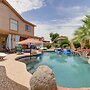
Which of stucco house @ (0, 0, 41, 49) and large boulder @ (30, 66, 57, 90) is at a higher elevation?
stucco house @ (0, 0, 41, 49)

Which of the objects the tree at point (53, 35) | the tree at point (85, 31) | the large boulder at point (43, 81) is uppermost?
the tree at point (53, 35)

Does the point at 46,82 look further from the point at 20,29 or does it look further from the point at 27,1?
the point at 20,29

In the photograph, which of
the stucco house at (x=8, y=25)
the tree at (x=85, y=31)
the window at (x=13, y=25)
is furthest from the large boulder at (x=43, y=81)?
the window at (x=13, y=25)

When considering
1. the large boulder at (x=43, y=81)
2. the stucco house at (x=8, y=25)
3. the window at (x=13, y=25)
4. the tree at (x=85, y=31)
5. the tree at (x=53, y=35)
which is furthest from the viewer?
the tree at (x=53, y=35)

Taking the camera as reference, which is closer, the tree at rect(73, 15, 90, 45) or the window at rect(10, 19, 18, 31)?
the tree at rect(73, 15, 90, 45)

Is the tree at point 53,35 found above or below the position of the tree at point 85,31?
above

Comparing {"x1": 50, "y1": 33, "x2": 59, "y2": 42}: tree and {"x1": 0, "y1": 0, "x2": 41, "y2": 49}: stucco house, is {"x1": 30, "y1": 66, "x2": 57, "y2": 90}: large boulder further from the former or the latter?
{"x1": 50, "y1": 33, "x2": 59, "y2": 42}: tree

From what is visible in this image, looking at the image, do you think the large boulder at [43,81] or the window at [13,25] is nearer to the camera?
the large boulder at [43,81]

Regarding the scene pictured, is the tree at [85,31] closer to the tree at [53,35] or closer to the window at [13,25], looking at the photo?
the window at [13,25]

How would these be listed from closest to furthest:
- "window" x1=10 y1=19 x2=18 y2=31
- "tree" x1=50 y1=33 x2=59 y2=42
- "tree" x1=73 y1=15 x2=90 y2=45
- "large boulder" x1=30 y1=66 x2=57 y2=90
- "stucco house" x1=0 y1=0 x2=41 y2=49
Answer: "large boulder" x1=30 y1=66 x2=57 y2=90, "stucco house" x1=0 y1=0 x2=41 y2=49, "tree" x1=73 y1=15 x2=90 y2=45, "window" x1=10 y1=19 x2=18 y2=31, "tree" x1=50 y1=33 x2=59 y2=42

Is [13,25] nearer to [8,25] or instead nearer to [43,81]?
[8,25]

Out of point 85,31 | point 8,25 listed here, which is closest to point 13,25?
point 8,25

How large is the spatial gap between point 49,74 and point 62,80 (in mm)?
5054

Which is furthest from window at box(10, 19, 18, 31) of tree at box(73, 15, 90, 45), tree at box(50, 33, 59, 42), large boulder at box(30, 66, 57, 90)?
tree at box(50, 33, 59, 42)
